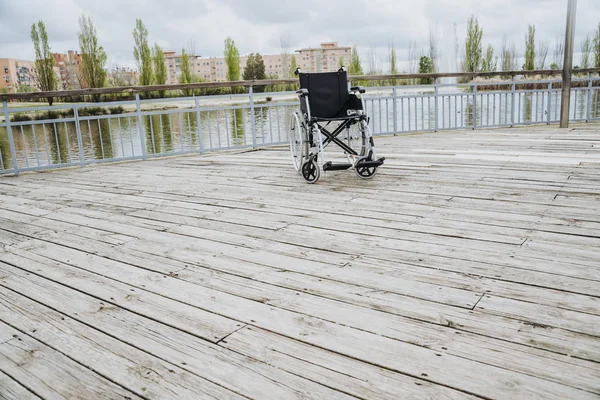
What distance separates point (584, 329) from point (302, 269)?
1.07 meters

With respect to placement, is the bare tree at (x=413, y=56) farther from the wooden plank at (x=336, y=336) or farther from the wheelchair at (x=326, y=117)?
the wooden plank at (x=336, y=336)

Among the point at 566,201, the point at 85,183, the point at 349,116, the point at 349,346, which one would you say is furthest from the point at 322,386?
the point at 85,183

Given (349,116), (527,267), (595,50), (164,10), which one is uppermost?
(164,10)

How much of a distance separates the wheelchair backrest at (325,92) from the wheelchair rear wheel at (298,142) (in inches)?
7.7

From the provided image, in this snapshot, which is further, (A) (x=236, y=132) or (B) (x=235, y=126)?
(B) (x=235, y=126)

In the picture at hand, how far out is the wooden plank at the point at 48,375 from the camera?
1.27 meters

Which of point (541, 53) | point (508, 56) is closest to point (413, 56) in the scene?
point (508, 56)

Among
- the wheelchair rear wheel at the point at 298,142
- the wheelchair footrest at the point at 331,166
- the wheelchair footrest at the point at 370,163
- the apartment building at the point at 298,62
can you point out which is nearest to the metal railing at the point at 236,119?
the wheelchair rear wheel at the point at 298,142

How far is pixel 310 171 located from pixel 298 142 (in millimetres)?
552

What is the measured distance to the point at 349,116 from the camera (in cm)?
407

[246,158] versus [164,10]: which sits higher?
[164,10]

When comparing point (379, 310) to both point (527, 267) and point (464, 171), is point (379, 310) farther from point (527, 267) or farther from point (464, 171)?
point (464, 171)

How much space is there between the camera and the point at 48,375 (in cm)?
136

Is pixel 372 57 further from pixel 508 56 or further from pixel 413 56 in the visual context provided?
pixel 508 56
